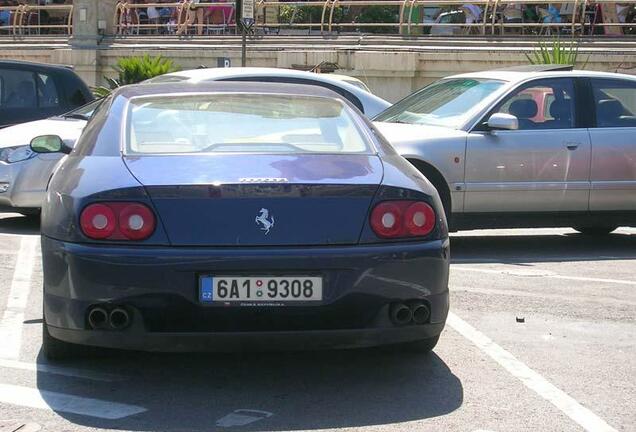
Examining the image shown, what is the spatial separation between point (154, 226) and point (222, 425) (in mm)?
868

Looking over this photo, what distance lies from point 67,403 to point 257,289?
970 mm

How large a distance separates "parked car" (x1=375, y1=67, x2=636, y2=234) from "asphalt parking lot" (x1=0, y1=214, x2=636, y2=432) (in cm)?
203

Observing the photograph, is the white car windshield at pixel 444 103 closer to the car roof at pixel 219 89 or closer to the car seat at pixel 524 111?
the car seat at pixel 524 111

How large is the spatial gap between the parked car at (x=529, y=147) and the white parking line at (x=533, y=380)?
106 inches

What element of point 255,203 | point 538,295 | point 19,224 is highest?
point 255,203

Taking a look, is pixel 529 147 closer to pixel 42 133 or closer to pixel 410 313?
pixel 42 133

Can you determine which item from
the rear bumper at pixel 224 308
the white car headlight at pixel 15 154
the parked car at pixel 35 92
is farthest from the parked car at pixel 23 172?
the rear bumper at pixel 224 308

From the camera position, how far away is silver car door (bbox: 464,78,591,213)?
9.43 m

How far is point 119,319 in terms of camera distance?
15.9 feet

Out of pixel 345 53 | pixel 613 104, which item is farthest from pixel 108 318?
pixel 345 53

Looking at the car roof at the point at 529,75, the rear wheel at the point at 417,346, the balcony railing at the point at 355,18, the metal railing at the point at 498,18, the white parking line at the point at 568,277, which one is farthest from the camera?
the balcony railing at the point at 355,18

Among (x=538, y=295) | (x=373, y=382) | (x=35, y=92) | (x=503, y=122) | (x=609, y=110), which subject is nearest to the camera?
(x=373, y=382)

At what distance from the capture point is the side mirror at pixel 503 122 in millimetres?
9273

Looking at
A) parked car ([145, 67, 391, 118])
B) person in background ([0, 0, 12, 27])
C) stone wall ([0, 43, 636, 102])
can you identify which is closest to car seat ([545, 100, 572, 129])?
parked car ([145, 67, 391, 118])
